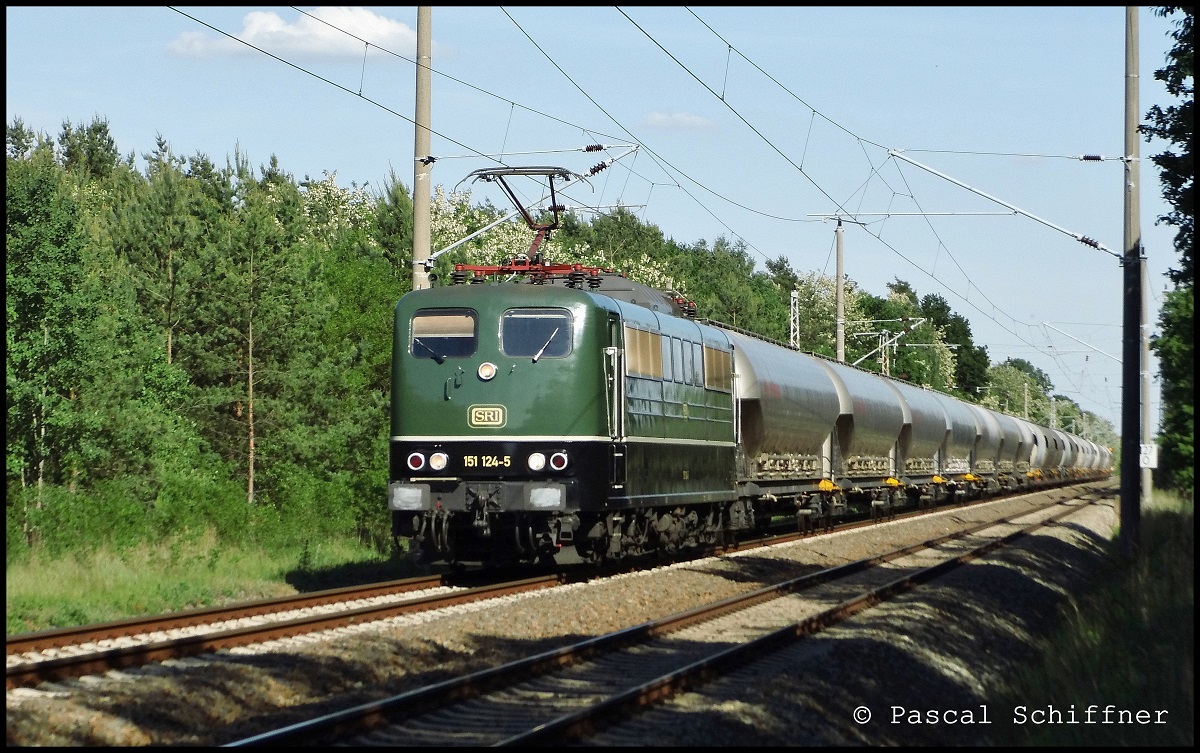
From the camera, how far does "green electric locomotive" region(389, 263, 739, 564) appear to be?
662 inches

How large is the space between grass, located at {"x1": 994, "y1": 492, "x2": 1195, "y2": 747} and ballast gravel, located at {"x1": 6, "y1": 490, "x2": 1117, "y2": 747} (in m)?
0.40

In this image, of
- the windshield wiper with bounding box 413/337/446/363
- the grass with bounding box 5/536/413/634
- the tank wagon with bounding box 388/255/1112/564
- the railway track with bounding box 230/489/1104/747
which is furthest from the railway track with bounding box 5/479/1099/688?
the windshield wiper with bounding box 413/337/446/363

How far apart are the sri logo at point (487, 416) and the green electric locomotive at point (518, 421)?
1 centimetres

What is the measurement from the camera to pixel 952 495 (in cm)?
4647

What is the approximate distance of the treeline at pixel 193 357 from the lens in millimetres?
24594

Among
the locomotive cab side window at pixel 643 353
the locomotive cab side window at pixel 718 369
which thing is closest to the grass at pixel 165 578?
the locomotive cab side window at pixel 643 353

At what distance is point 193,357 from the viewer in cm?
3984

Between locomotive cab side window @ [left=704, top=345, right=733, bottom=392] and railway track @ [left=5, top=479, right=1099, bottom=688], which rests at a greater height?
locomotive cab side window @ [left=704, top=345, right=733, bottom=392]

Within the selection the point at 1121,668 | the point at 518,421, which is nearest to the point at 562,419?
the point at 518,421

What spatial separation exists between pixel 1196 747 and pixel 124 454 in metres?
28.7

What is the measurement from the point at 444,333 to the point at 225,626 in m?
5.38

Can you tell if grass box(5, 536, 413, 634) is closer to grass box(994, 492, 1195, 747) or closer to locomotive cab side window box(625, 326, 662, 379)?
locomotive cab side window box(625, 326, 662, 379)

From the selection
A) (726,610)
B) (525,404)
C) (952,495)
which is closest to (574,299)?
(525,404)

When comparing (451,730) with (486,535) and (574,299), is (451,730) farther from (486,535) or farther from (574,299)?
(574,299)
